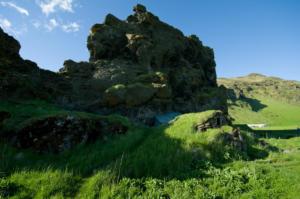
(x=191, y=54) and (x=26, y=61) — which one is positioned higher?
(x=191, y=54)

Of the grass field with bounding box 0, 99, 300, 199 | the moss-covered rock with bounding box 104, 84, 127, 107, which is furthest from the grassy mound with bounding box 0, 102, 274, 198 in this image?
the moss-covered rock with bounding box 104, 84, 127, 107

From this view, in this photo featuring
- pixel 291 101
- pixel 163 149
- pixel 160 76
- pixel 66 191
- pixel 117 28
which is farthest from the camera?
pixel 291 101

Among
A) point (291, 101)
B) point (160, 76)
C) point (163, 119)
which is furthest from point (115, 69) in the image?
point (291, 101)

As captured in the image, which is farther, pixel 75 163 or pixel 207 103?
pixel 207 103

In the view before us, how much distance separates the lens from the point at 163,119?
30688mm

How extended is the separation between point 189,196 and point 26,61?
23.4 metres

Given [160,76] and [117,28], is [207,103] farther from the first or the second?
[117,28]

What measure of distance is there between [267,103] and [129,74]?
4936 inches

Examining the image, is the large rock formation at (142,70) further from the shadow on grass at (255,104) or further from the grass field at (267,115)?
the shadow on grass at (255,104)

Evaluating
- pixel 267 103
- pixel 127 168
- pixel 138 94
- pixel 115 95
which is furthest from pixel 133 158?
pixel 267 103

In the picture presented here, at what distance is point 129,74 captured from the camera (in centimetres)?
3353

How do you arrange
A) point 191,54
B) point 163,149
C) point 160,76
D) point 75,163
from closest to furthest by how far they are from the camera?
point 75,163, point 163,149, point 160,76, point 191,54

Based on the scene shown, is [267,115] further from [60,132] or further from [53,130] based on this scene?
[53,130]

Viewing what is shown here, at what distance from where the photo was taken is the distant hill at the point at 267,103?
111 metres
